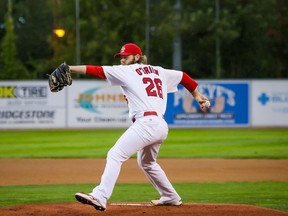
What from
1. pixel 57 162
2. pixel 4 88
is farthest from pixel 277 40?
pixel 57 162

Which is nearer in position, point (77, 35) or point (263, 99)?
point (263, 99)

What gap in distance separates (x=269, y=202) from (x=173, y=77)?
7.93ft

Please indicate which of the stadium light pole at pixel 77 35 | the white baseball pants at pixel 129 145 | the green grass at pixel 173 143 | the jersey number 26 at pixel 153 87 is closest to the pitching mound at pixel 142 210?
the white baseball pants at pixel 129 145

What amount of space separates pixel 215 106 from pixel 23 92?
23.4 feet

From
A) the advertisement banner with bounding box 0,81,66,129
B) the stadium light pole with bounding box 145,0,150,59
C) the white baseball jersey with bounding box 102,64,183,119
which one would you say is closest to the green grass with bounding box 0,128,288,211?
the advertisement banner with bounding box 0,81,66,129

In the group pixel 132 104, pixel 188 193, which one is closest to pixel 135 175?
pixel 188 193

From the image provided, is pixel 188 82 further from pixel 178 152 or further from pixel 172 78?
pixel 178 152

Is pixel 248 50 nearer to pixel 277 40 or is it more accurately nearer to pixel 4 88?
pixel 277 40

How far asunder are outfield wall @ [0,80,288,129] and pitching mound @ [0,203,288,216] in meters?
16.7

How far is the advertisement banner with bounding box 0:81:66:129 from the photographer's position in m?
24.7

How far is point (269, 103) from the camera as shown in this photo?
82.6 feet

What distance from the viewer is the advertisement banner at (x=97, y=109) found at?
2470 centimetres

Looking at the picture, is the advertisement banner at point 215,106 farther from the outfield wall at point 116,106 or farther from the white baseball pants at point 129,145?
the white baseball pants at point 129,145

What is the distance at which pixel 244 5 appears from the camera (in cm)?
3834
